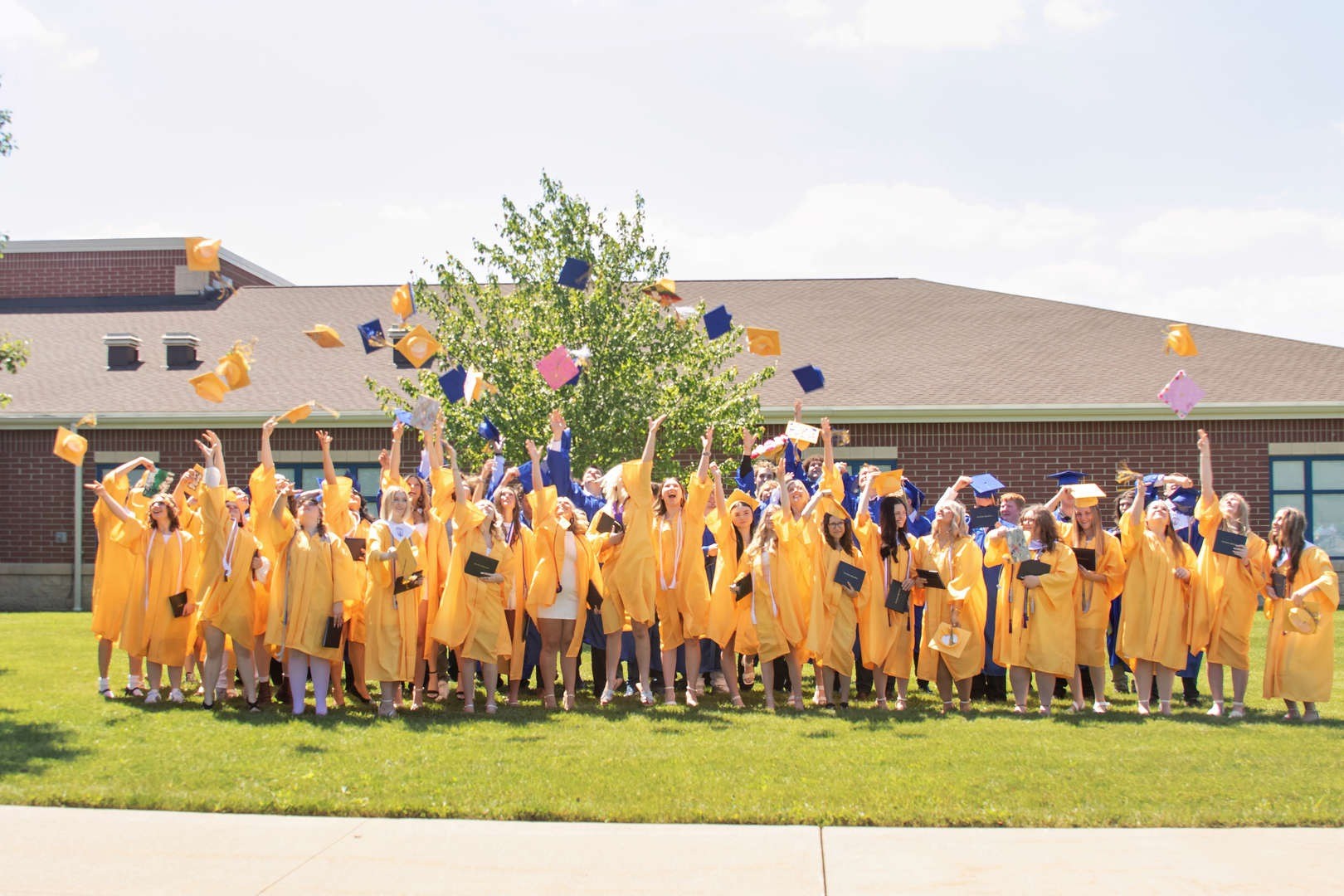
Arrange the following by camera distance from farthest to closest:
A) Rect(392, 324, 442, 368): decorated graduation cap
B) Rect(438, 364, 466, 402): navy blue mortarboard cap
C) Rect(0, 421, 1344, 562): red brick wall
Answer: Rect(0, 421, 1344, 562): red brick wall
Rect(438, 364, 466, 402): navy blue mortarboard cap
Rect(392, 324, 442, 368): decorated graduation cap

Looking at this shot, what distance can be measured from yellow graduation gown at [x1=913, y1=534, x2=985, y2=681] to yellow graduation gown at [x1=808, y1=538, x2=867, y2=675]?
0.50 metres

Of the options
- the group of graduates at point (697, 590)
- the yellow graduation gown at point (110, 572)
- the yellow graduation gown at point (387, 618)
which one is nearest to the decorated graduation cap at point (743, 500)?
the group of graduates at point (697, 590)

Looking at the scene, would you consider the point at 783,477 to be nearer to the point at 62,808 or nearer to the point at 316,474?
the point at 62,808

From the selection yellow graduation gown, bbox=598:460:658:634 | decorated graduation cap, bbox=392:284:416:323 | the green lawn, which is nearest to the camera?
the green lawn

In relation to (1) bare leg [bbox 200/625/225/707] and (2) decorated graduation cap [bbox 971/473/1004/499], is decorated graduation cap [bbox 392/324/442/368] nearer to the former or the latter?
(1) bare leg [bbox 200/625/225/707]

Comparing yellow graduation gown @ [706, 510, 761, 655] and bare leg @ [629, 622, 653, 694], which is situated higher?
yellow graduation gown @ [706, 510, 761, 655]

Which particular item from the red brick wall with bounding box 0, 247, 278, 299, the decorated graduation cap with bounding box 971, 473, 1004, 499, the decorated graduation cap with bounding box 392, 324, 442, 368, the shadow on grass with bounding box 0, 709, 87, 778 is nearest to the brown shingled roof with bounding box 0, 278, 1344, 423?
the red brick wall with bounding box 0, 247, 278, 299

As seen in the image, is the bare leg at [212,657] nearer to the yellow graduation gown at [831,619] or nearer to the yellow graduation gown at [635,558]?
the yellow graduation gown at [635,558]

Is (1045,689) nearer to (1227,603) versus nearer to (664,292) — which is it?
(1227,603)

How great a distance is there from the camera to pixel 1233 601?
887 centimetres

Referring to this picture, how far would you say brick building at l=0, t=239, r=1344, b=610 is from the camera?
1927 centimetres

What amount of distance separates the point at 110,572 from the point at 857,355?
14.3 m

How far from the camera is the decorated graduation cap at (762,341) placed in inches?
471

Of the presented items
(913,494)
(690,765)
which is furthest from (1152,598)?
(690,765)
